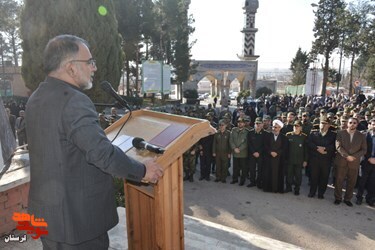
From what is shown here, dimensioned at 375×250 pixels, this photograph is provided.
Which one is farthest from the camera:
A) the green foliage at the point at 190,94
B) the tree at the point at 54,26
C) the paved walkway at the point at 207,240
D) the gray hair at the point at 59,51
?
the green foliage at the point at 190,94

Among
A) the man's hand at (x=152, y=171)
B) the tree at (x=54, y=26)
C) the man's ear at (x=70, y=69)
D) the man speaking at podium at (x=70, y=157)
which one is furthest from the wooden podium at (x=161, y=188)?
the tree at (x=54, y=26)

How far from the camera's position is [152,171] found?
6.01 ft

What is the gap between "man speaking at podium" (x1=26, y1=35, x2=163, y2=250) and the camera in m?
1.64

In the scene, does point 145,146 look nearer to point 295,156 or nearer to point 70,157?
point 70,157

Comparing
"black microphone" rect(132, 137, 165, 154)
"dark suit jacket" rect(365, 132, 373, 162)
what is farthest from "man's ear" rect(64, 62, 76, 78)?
"dark suit jacket" rect(365, 132, 373, 162)

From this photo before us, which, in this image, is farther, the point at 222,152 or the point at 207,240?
the point at 222,152

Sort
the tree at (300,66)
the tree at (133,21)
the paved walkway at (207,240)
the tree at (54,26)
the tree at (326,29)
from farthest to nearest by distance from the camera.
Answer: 1. the tree at (300,66)
2. the tree at (326,29)
3. the tree at (133,21)
4. the tree at (54,26)
5. the paved walkway at (207,240)

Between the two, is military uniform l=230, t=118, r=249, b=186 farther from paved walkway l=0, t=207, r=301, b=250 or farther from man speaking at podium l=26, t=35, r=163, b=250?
man speaking at podium l=26, t=35, r=163, b=250

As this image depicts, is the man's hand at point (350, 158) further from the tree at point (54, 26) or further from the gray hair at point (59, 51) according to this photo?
the tree at point (54, 26)

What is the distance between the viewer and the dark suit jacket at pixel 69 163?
1625 millimetres

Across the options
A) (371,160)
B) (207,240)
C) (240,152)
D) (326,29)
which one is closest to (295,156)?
(240,152)

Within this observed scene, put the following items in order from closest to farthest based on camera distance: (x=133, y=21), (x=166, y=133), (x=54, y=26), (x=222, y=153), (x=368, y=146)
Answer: (x=166, y=133), (x=368, y=146), (x=222, y=153), (x=54, y=26), (x=133, y=21)

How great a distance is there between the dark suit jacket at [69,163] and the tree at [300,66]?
148ft

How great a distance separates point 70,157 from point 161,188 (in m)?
0.75
